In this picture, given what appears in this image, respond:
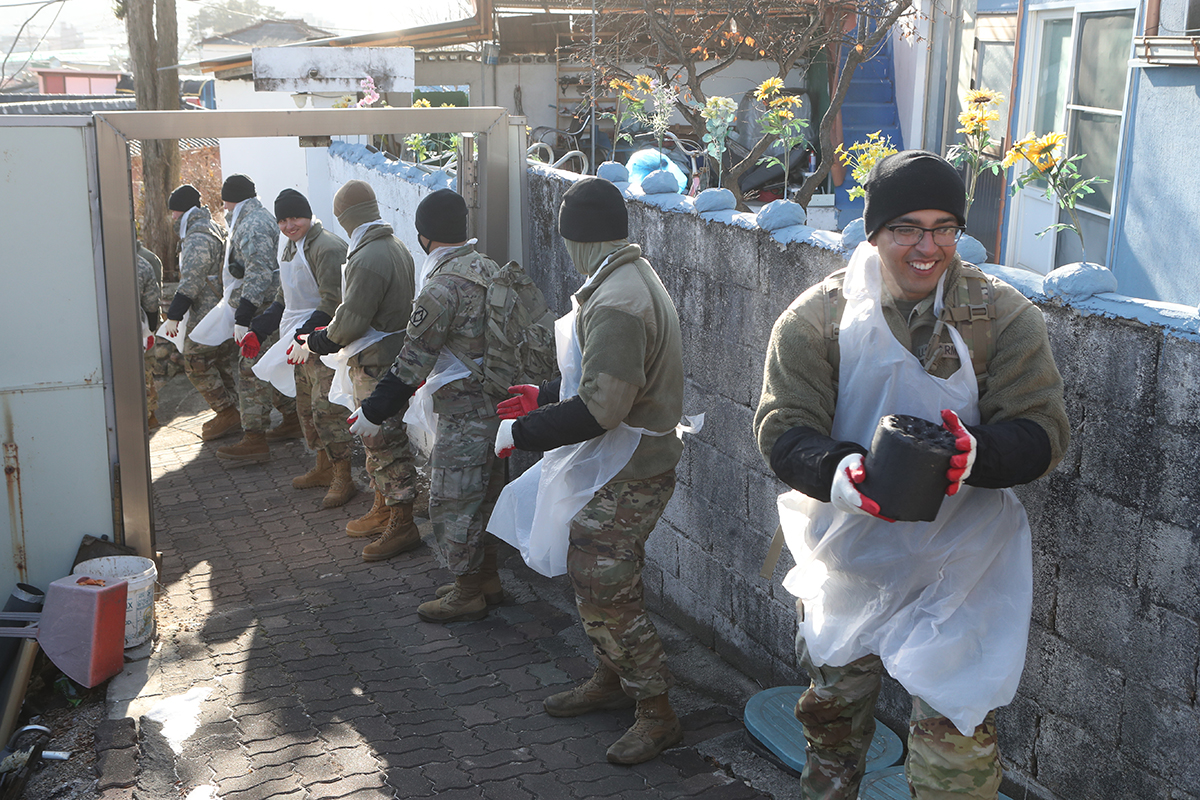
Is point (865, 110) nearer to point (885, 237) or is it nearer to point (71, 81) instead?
point (885, 237)

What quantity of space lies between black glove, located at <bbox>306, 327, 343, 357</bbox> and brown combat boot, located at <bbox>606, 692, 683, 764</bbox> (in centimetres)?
312

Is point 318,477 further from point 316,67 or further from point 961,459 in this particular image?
point 961,459

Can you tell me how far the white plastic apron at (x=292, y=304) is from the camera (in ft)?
22.7

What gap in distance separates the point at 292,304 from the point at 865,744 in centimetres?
517

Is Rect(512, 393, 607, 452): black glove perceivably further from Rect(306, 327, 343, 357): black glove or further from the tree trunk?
the tree trunk

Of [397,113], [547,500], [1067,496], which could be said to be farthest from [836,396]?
[397,113]

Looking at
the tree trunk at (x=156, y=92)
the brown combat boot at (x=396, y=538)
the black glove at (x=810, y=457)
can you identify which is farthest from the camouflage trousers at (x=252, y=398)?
the tree trunk at (x=156, y=92)

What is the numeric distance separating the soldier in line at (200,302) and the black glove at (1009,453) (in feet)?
22.6

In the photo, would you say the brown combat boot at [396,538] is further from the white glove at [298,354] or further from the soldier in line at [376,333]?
the white glove at [298,354]

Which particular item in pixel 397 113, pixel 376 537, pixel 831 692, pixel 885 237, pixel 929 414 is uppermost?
pixel 397 113

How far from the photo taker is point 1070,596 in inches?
116

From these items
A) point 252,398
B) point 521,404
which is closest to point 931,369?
point 521,404

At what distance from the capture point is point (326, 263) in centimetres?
679

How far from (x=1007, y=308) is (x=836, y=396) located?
1.57 ft
